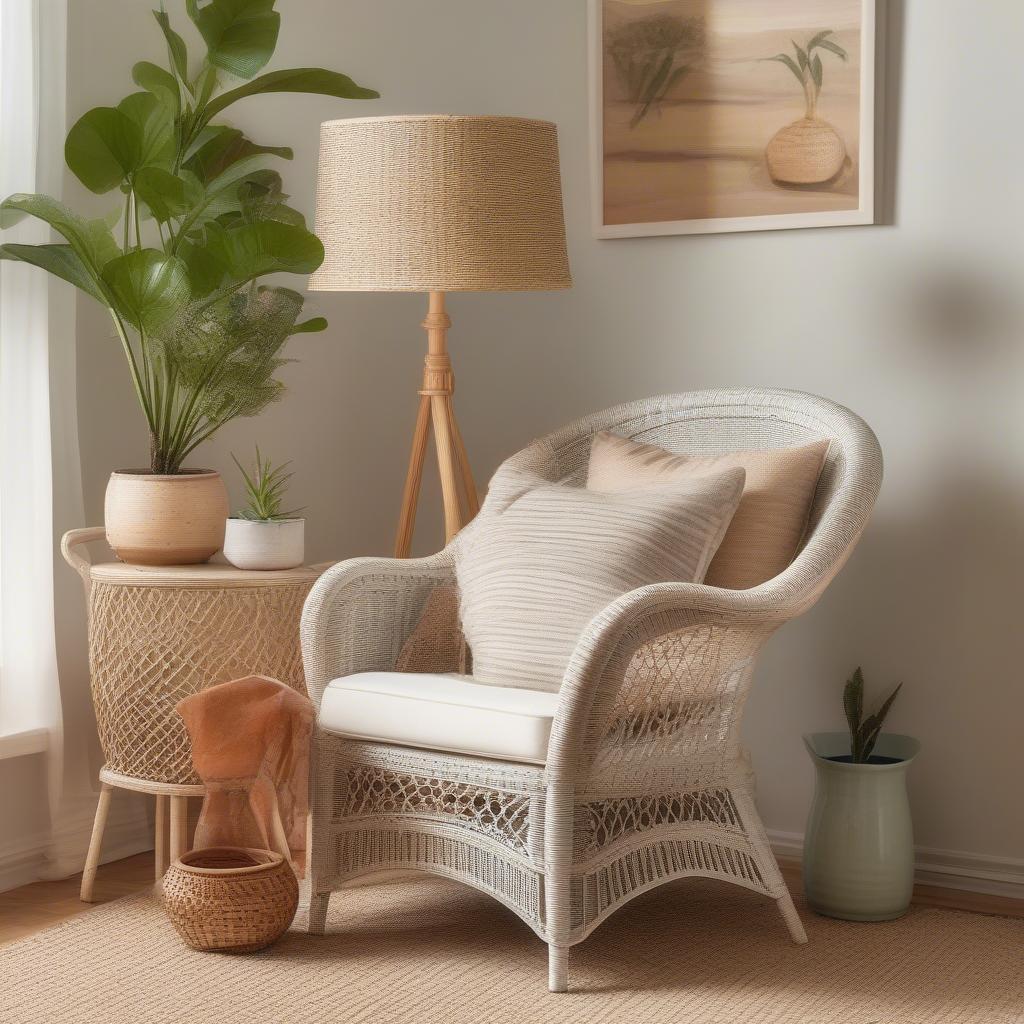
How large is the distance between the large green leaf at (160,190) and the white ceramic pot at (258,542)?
1.99 feet

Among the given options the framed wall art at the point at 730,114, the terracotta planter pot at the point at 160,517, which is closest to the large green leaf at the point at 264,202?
the terracotta planter pot at the point at 160,517

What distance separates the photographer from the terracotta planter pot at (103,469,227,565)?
9.09 ft

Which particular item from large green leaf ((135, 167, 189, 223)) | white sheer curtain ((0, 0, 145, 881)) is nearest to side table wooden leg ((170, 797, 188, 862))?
white sheer curtain ((0, 0, 145, 881))

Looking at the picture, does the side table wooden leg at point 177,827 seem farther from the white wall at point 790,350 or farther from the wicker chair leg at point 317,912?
the white wall at point 790,350

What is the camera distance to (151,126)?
9.28 feet

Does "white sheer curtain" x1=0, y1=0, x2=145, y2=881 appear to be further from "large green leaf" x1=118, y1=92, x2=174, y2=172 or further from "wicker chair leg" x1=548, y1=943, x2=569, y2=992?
"wicker chair leg" x1=548, y1=943, x2=569, y2=992

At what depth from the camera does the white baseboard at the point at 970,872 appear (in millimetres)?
2877

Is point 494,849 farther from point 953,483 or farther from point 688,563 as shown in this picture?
point 953,483

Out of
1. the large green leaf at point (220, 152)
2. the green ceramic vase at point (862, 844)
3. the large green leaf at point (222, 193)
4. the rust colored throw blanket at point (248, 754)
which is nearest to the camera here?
the rust colored throw blanket at point (248, 754)

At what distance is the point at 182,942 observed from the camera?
252cm

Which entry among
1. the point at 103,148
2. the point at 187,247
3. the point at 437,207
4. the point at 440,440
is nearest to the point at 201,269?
the point at 187,247

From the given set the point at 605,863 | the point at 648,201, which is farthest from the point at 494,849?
the point at 648,201

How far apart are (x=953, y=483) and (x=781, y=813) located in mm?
794

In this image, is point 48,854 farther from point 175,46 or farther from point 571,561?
point 175,46
